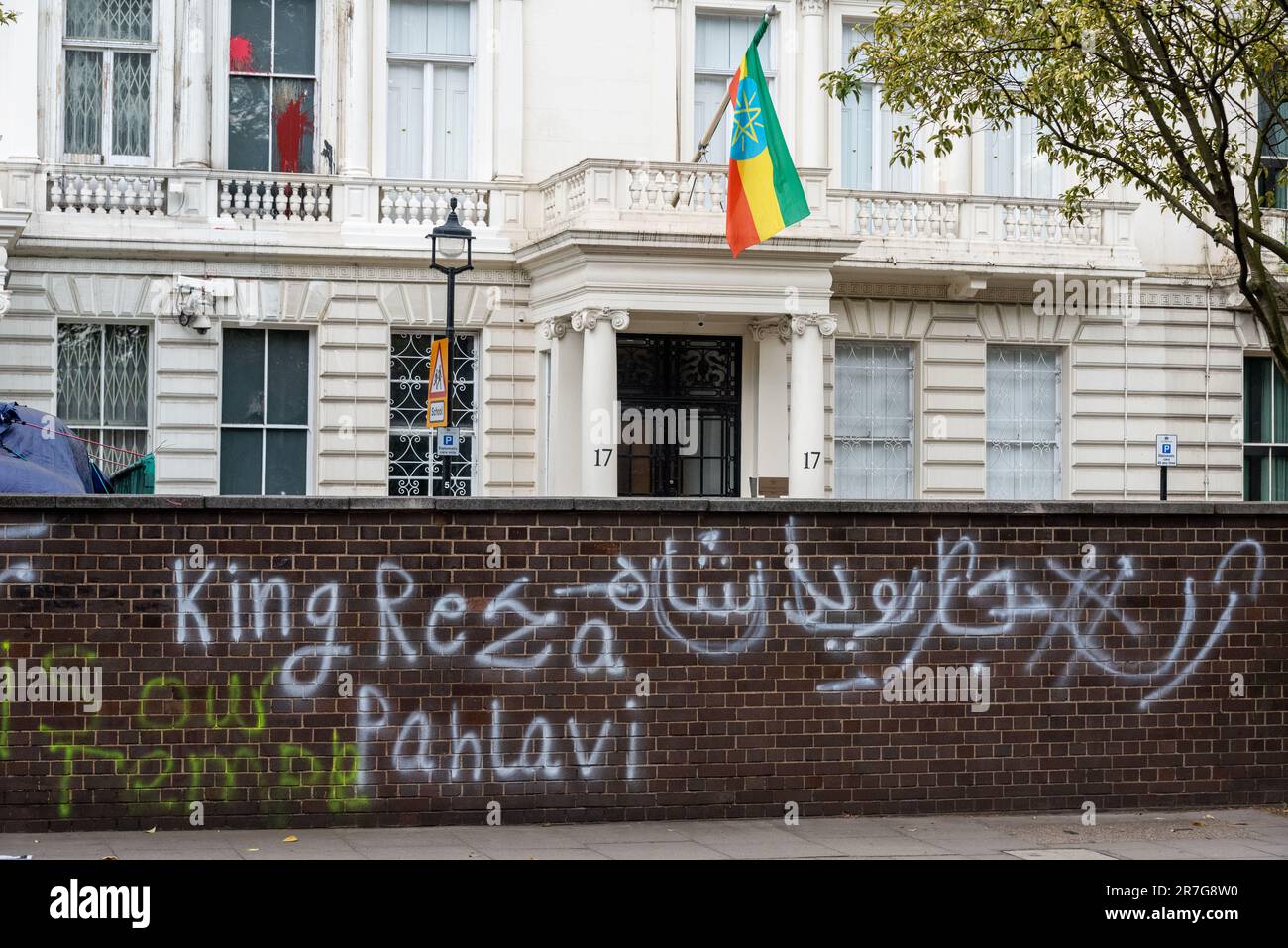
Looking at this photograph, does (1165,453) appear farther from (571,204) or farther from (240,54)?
(240,54)

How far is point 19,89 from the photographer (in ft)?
83.5

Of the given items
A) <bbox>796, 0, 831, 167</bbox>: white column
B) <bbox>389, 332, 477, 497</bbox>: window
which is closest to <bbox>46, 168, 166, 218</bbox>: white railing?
<bbox>389, 332, 477, 497</bbox>: window

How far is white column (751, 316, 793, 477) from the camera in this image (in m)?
26.9

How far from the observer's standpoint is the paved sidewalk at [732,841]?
11195 mm

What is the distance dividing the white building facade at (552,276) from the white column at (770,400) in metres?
0.05

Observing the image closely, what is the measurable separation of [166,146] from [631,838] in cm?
1736

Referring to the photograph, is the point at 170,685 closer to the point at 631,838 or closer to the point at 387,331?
the point at 631,838

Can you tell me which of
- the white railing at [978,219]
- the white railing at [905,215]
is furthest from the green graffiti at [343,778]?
the white railing at [905,215]

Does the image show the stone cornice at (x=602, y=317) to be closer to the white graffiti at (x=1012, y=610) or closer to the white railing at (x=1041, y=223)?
the white railing at (x=1041, y=223)

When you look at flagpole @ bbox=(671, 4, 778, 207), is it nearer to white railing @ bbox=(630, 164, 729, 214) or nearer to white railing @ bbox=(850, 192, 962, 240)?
white railing @ bbox=(630, 164, 729, 214)

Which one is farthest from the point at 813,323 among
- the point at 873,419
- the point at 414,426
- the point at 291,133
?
the point at 291,133

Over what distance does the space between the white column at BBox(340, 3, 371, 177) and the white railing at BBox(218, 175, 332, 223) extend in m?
0.52

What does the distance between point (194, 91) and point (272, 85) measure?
1.25 metres

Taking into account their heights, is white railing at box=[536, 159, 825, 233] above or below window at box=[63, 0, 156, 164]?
below
